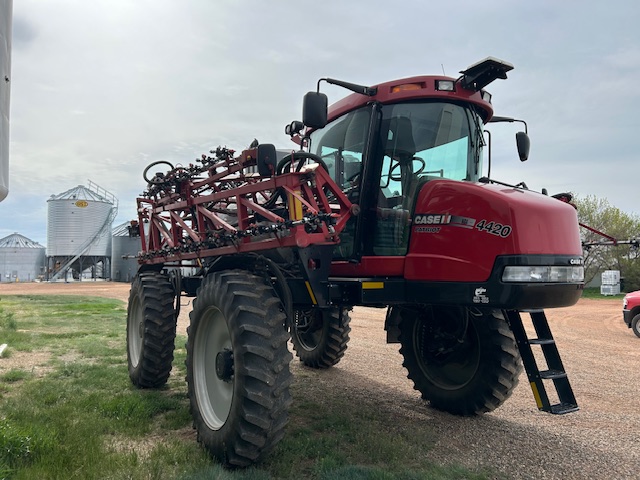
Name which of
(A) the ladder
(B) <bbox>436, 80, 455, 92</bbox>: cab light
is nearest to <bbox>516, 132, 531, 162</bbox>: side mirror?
(B) <bbox>436, 80, 455, 92</bbox>: cab light

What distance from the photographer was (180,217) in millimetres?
6191

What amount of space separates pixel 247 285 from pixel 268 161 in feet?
3.56

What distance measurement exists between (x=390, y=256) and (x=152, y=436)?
2.69 metres

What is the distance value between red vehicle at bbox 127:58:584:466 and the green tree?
27992mm

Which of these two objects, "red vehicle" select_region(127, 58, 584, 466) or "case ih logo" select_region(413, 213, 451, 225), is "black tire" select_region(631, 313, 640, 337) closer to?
"red vehicle" select_region(127, 58, 584, 466)

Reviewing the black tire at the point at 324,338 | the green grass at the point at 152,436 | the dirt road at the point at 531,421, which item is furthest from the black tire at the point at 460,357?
the black tire at the point at 324,338

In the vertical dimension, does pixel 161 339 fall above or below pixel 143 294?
below

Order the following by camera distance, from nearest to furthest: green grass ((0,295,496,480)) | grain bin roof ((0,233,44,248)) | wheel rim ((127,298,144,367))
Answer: green grass ((0,295,496,480)), wheel rim ((127,298,144,367)), grain bin roof ((0,233,44,248))

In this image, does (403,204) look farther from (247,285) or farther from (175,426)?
(175,426)

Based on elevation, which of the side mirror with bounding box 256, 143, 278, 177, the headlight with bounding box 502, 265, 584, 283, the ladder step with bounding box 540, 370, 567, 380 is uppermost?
the side mirror with bounding box 256, 143, 278, 177

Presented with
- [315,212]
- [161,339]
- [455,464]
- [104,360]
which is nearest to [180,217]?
[161,339]

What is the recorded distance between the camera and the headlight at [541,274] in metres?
3.70

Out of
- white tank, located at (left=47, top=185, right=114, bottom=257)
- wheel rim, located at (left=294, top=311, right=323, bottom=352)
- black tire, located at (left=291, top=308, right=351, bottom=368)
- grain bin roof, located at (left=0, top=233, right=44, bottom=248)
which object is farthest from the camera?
grain bin roof, located at (left=0, top=233, right=44, bottom=248)

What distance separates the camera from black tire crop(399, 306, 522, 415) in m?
4.98
